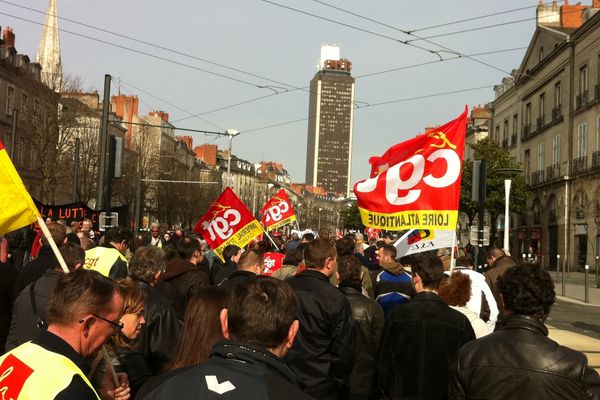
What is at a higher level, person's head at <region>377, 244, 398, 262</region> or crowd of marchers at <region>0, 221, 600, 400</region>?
person's head at <region>377, 244, 398, 262</region>

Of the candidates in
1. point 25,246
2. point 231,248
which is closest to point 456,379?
point 231,248

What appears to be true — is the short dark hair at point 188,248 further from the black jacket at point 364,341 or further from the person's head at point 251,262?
the black jacket at point 364,341

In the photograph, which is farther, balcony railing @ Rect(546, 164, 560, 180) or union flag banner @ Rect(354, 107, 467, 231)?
balcony railing @ Rect(546, 164, 560, 180)

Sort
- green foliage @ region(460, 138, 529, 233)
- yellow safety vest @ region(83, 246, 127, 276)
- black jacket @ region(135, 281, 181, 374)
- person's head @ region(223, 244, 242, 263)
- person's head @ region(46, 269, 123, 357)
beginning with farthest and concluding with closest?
green foliage @ region(460, 138, 529, 233), person's head @ region(223, 244, 242, 263), yellow safety vest @ region(83, 246, 127, 276), black jacket @ region(135, 281, 181, 374), person's head @ region(46, 269, 123, 357)

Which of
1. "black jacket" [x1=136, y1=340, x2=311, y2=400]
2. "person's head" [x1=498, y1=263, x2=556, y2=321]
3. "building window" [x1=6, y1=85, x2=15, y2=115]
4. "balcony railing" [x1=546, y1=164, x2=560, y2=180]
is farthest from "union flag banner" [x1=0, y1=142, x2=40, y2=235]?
"building window" [x1=6, y1=85, x2=15, y2=115]

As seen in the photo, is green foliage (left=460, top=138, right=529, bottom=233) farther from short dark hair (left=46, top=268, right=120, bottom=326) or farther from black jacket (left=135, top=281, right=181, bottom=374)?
short dark hair (left=46, top=268, right=120, bottom=326)

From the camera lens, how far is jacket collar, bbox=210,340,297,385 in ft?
Answer: 7.98

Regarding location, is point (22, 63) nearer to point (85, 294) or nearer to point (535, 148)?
point (535, 148)

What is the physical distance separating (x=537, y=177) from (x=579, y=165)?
27.5ft

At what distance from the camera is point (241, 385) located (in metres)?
2.29

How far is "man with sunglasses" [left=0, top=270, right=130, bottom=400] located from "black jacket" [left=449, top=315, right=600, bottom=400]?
178 centimetres

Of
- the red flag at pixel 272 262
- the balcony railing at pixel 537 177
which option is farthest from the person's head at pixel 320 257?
the balcony railing at pixel 537 177

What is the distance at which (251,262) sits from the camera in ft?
22.5

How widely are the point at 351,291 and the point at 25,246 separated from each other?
25.5 feet
